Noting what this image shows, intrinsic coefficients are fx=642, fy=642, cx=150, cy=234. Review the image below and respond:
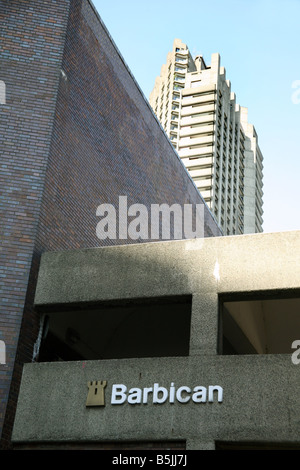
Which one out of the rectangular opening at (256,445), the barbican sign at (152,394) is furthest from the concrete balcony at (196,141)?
the rectangular opening at (256,445)

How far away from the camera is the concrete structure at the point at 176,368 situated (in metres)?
11.6

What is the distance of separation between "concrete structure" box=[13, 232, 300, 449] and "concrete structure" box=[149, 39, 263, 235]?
2550 inches

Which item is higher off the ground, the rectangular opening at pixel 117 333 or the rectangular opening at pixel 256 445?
the rectangular opening at pixel 117 333

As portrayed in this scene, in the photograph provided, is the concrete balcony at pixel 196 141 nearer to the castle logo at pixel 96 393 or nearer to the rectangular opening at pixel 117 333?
the rectangular opening at pixel 117 333

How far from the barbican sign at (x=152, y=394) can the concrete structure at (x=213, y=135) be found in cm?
6648

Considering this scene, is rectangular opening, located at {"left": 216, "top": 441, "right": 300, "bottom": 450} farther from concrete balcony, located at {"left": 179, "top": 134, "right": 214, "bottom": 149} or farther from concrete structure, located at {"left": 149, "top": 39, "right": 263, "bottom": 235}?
concrete balcony, located at {"left": 179, "top": 134, "right": 214, "bottom": 149}

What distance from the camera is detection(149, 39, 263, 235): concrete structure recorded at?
8256 centimetres

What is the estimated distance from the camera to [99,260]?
14.3 meters

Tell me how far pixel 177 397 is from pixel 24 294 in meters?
4.25

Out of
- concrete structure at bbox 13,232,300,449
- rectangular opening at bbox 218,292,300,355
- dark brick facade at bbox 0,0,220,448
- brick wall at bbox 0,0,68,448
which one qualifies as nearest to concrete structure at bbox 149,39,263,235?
dark brick facade at bbox 0,0,220,448

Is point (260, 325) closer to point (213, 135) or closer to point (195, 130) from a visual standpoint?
point (213, 135)

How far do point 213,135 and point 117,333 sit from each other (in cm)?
6797

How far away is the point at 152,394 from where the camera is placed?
40.4 ft
